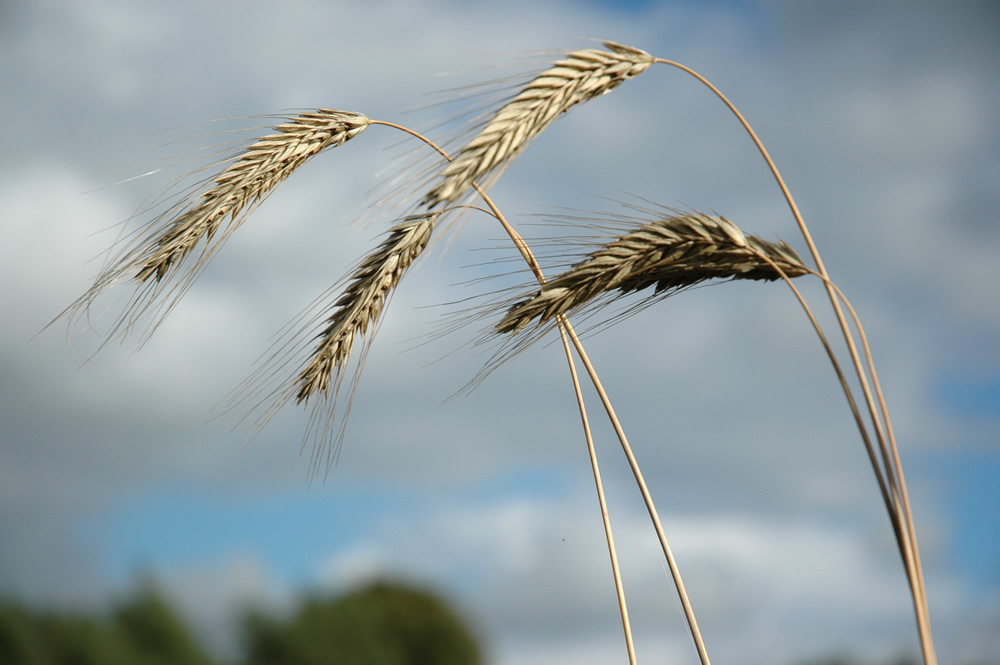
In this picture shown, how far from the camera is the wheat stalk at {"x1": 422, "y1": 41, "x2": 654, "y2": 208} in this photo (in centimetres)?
167

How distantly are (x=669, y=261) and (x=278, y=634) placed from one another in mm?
8818

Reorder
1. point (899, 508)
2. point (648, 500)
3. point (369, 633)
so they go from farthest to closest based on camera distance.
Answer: point (369, 633)
point (648, 500)
point (899, 508)

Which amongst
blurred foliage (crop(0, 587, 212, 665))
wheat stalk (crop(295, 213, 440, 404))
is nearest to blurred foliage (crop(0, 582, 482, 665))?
blurred foliage (crop(0, 587, 212, 665))

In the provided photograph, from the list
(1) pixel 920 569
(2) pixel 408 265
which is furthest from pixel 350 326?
(1) pixel 920 569

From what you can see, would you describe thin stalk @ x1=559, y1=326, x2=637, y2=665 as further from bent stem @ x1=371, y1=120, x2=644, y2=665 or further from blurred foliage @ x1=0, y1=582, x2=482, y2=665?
blurred foliage @ x1=0, y1=582, x2=482, y2=665

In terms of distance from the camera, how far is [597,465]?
8.61 ft

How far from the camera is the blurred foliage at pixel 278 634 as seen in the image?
23.4ft

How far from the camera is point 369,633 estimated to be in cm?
1088

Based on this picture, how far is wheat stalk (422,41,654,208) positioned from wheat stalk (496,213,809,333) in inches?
14.7

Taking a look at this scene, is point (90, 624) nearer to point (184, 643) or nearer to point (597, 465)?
point (184, 643)

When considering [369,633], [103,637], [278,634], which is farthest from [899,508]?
[369,633]

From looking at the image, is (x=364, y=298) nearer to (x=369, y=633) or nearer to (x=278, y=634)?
(x=278, y=634)

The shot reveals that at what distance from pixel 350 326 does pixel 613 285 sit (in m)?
0.93

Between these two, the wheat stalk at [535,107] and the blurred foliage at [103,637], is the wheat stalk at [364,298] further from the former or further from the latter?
the blurred foliage at [103,637]
